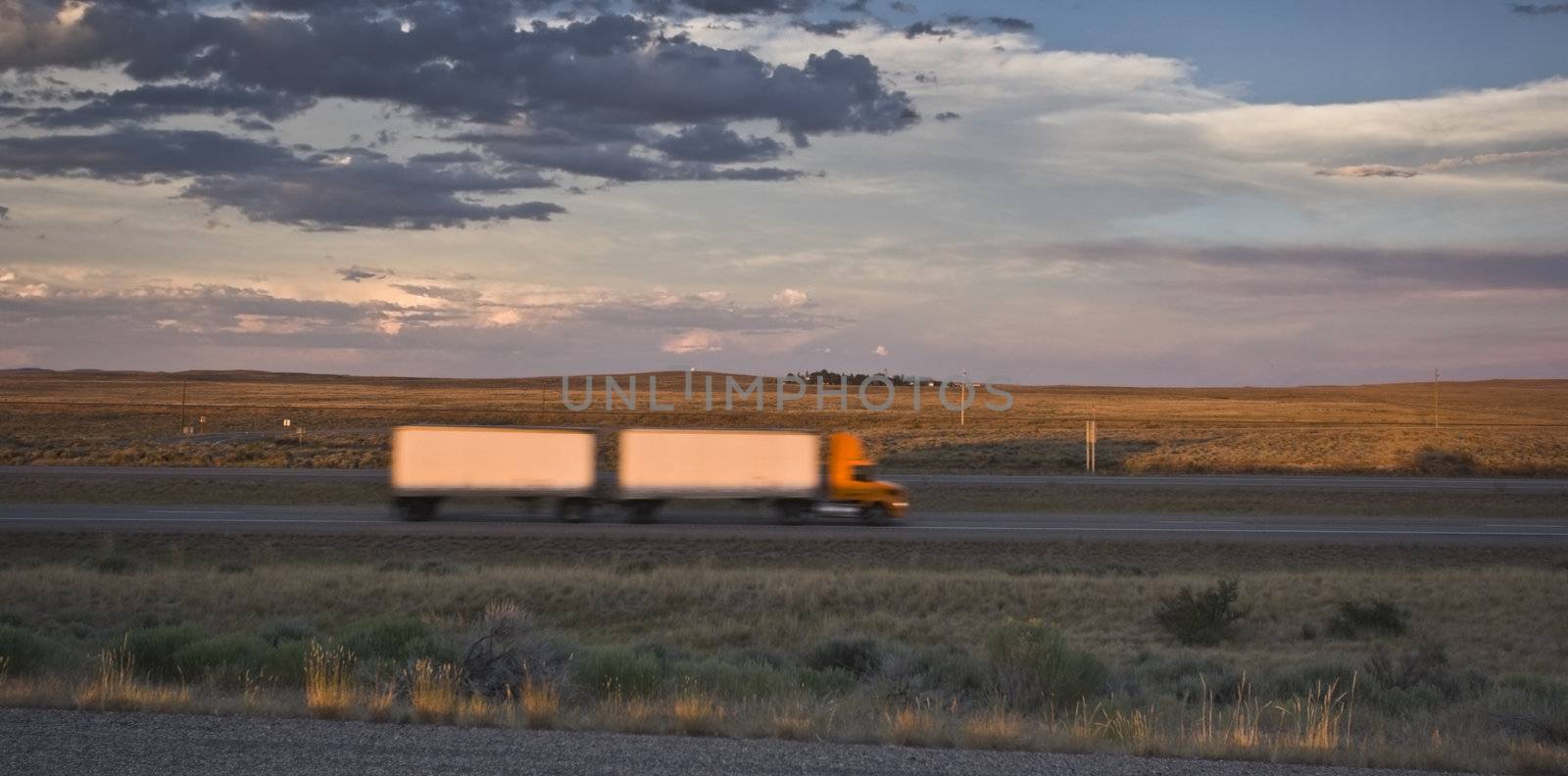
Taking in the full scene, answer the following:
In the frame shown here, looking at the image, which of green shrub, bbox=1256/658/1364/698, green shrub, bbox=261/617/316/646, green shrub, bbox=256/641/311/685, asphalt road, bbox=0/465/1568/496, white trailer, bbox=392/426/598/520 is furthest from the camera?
asphalt road, bbox=0/465/1568/496

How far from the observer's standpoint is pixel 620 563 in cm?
2689

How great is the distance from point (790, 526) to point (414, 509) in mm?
9349

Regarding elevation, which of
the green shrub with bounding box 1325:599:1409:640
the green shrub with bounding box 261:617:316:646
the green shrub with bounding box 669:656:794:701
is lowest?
the green shrub with bounding box 1325:599:1409:640

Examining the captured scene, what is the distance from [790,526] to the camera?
3250 centimetres

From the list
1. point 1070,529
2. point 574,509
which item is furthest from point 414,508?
point 1070,529

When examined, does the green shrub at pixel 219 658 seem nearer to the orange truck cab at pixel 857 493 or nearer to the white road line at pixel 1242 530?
the white road line at pixel 1242 530

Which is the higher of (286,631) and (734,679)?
(734,679)

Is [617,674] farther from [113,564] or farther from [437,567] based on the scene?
[113,564]

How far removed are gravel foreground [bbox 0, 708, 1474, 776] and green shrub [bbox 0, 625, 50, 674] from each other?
4.22 m

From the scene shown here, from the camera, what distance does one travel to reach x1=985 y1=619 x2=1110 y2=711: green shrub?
13031mm

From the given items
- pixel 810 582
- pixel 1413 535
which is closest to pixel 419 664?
pixel 810 582

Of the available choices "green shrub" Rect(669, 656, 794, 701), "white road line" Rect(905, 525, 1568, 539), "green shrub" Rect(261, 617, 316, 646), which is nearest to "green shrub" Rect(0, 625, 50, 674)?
"green shrub" Rect(261, 617, 316, 646)

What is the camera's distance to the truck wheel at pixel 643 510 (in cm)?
3331

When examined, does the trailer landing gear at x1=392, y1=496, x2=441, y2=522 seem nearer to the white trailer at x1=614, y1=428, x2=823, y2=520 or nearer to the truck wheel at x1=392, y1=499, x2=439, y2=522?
the truck wheel at x1=392, y1=499, x2=439, y2=522
